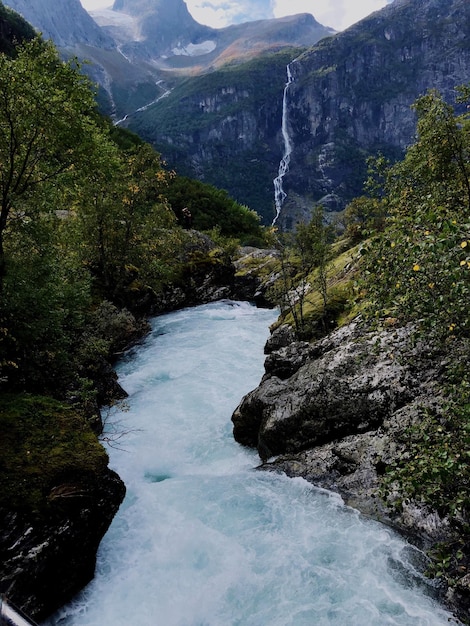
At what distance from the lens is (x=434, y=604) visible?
27.8ft

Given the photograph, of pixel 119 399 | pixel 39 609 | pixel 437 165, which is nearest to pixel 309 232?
pixel 437 165

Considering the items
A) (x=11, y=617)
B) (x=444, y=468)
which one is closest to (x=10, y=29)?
(x=444, y=468)

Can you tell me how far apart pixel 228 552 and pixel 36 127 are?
12739mm

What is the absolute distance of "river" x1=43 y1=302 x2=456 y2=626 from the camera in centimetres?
887

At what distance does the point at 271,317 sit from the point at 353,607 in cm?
2828

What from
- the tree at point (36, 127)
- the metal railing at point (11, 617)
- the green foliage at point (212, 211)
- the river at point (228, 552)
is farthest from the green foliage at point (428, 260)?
the green foliage at point (212, 211)

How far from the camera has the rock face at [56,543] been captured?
8.09 m

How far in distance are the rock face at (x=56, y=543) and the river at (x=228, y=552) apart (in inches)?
23.6

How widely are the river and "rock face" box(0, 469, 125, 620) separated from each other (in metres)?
0.60

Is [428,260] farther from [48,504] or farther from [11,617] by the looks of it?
[48,504]

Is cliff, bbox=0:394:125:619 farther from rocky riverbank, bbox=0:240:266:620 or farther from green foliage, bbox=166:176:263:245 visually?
green foliage, bbox=166:176:263:245

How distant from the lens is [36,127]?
11688mm

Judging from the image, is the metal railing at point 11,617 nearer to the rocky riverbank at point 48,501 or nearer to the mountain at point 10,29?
the rocky riverbank at point 48,501

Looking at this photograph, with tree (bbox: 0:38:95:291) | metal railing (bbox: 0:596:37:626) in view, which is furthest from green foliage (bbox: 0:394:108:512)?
metal railing (bbox: 0:596:37:626)
